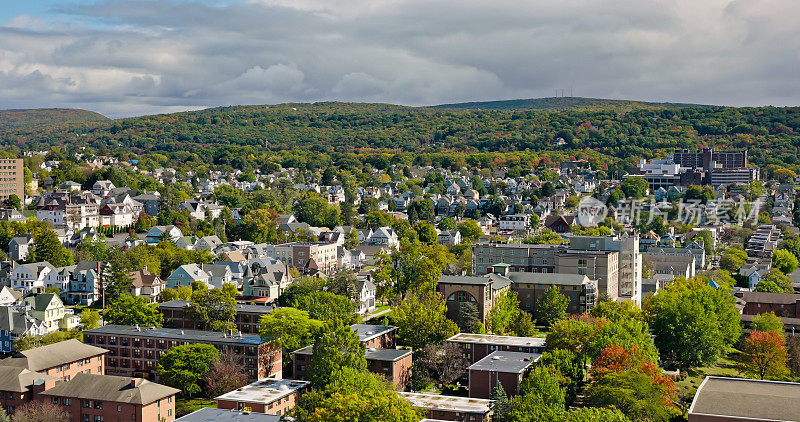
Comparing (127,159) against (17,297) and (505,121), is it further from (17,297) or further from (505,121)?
(505,121)

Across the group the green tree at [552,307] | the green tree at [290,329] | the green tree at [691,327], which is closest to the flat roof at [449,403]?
the green tree at [290,329]

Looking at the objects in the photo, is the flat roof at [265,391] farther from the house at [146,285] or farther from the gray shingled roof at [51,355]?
the house at [146,285]

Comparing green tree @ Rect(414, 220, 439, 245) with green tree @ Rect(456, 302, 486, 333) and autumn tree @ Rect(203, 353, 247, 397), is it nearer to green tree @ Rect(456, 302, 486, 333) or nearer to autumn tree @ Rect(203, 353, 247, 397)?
green tree @ Rect(456, 302, 486, 333)

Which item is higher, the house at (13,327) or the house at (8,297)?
the house at (8,297)

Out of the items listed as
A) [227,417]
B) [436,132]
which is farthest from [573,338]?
[436,132]

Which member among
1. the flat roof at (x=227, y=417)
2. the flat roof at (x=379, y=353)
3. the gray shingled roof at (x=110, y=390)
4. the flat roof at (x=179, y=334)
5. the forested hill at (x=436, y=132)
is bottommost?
the flat roof at (x=227, y=417)

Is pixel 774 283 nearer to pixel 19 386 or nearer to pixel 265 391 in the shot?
pixel 265 391

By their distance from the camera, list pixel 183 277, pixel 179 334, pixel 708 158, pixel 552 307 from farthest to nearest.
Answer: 1. pixel 708 158
2. pixel 183 277
3. pixel 552 307
4. pixel 179 334

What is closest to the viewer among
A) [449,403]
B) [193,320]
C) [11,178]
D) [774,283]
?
[449,403]
